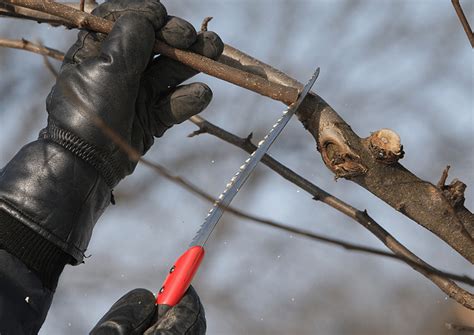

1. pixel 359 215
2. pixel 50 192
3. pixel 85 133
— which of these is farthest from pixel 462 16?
pixel 50 192

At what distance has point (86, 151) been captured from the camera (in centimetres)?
178

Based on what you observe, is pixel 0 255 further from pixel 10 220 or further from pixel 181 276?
pixel 181 276

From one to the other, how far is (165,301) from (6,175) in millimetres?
623

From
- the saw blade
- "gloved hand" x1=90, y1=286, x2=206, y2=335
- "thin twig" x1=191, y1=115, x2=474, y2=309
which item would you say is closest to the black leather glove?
the saw blade

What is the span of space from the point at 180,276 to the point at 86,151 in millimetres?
520

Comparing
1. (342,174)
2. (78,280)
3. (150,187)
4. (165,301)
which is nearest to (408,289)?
(150,187)

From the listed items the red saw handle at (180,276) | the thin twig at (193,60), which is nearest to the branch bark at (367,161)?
the thin twig at (193,60)

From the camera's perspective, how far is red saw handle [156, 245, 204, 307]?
55.3 inches

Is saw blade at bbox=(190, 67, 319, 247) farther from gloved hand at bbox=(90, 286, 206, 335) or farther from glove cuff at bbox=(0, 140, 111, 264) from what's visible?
glove cuff at bbox=(0, 140, 111, 264)

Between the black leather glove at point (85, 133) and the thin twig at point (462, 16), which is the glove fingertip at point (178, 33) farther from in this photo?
the thin twig at point (462, 16)

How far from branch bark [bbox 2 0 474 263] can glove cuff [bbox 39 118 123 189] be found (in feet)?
0.88

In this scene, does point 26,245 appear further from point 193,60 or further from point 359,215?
point 359,215

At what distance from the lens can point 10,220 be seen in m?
1.74

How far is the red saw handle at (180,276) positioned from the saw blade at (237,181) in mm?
30
